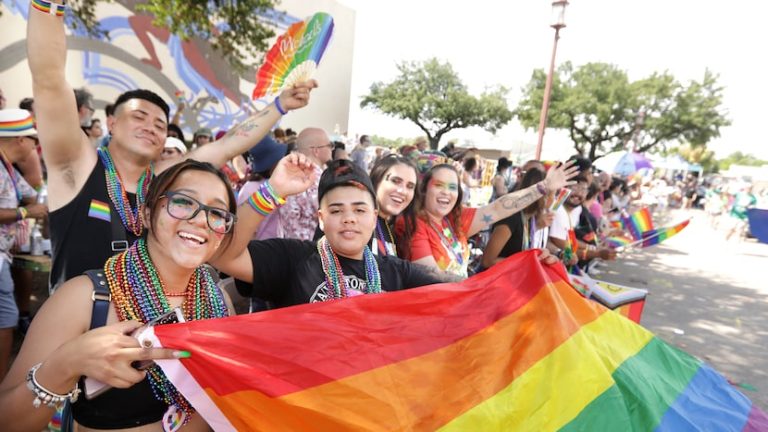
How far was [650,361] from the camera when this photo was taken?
213 cm

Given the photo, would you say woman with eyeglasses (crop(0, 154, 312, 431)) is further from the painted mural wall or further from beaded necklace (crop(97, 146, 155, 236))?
the painted mural wall

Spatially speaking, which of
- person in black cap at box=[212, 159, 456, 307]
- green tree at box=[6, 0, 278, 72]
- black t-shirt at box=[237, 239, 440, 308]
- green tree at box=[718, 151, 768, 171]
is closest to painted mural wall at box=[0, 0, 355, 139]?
green tree at box=[6, 0, 278, 72]

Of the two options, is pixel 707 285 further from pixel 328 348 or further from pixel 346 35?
pixel 346 35

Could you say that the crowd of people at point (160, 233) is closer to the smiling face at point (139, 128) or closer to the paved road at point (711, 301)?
the smiling face at point (139, 128)

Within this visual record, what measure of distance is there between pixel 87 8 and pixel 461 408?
44.5 feet

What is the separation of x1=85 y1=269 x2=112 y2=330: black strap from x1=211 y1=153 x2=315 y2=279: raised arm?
45 centimetres

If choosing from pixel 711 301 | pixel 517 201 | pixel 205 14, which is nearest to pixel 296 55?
pixel 517 201

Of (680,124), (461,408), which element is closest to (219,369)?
(461,408)

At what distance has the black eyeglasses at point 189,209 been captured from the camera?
4.78ft

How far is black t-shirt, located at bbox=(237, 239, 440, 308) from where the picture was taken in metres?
1.94

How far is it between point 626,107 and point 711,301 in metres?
32.1

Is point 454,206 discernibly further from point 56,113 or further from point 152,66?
point 152,66

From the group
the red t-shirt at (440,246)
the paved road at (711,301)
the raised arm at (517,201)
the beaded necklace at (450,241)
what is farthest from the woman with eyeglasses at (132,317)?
the paved road at (711,301)

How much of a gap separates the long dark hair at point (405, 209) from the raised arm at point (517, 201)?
704 millimetres
